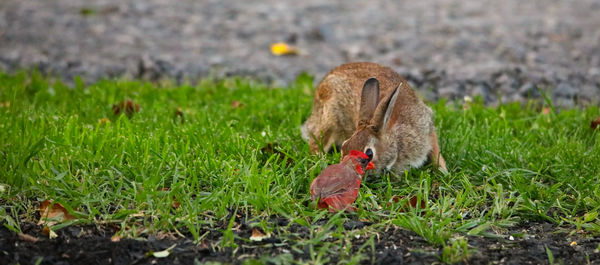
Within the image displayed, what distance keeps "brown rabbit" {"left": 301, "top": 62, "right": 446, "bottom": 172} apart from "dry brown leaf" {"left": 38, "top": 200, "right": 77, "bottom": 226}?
1.78 metres

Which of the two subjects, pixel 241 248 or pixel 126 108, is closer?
pixel 241 248

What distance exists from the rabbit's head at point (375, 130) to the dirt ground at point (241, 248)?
74cm

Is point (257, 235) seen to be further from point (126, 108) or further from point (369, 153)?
point (126, 108)

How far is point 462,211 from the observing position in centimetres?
421

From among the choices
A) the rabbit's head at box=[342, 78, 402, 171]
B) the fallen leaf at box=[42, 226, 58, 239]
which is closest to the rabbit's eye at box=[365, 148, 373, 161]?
the rabbit's head at box=[342, 78, 402, 171]

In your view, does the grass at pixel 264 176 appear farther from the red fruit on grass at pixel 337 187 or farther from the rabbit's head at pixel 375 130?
the rabbit's head at pixel 375 130

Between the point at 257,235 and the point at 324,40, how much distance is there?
6.15 meters

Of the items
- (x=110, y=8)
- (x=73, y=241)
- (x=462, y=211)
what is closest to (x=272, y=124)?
(x=462, y=211)

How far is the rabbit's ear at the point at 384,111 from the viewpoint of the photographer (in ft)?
14.9

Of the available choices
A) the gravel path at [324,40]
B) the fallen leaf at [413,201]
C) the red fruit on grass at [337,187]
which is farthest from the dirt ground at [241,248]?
the gravel path at [324,40]

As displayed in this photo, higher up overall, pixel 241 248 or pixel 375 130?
pixel 375 130

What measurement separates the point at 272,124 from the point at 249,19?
5.06 meters

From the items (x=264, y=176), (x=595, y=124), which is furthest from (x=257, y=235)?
(x=595, y=124)

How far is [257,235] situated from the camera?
3723mm
